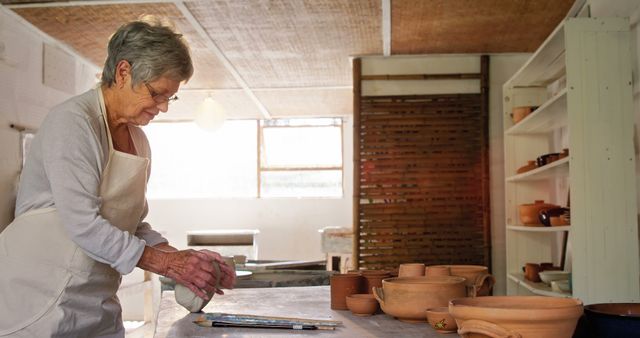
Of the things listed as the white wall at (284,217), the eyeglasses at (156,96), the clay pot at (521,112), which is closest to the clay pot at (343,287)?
the eyeglasses at (156,96)

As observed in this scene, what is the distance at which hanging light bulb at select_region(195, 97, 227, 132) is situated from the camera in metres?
6.07

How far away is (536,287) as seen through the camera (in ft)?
13.3

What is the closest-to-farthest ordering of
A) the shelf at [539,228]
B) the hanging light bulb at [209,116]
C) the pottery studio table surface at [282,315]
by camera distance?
1. the pottery studio table surface at [282,315]
2. the shelf at [539,228]
3. the hanging light bulb at [209,116]

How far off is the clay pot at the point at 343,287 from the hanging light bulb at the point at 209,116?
4150 millimetres

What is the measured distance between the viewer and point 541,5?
13.6 ft

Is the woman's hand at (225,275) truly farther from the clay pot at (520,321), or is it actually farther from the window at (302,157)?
the window at (302,157)

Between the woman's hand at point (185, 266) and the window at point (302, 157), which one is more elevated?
the window at point (302, 157)

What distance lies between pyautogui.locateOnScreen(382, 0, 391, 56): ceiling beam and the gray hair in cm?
224

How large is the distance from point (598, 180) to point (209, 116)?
378 cm

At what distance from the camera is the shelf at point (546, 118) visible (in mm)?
3649

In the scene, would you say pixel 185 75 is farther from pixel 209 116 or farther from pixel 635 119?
pixel 209 116

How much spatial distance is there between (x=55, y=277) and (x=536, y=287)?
307 cm

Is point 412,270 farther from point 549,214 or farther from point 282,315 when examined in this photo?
point 549,214

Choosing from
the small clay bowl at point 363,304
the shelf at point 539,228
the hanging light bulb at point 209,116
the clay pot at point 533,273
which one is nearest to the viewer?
the small clay bowl at point 363,304
